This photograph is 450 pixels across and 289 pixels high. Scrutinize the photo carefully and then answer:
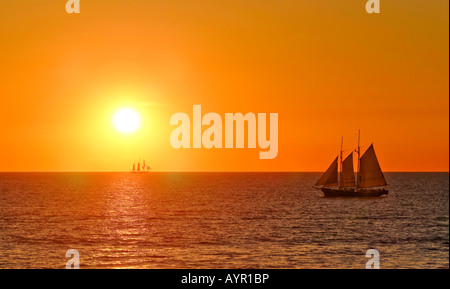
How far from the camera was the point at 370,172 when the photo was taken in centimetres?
11356

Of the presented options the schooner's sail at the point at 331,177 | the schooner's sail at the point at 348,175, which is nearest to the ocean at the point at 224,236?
the schooner's sail at the point at 348,175

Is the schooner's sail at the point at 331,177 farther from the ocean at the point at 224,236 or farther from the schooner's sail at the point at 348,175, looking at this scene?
the ocean at the point at 224,236

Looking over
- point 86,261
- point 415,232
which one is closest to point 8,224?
point 86,261

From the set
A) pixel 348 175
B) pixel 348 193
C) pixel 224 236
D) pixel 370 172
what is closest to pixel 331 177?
pixel 348 175

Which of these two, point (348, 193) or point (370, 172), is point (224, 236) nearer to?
point (370, 172)

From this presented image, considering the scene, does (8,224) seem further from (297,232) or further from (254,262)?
(254,262)


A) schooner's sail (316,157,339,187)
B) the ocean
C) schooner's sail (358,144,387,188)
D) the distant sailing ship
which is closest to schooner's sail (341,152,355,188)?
the distant sailing ship

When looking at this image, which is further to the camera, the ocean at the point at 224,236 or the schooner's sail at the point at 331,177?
the schooner's sail at the point at 331,177

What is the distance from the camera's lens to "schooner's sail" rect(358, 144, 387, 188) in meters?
108

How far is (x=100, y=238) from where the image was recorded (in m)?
59.7

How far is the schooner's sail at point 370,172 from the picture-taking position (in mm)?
108188

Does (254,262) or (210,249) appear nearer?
(254,262)

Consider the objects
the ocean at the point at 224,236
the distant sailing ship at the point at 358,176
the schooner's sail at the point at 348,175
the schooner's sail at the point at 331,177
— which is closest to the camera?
the ocean at the point at 224,236
